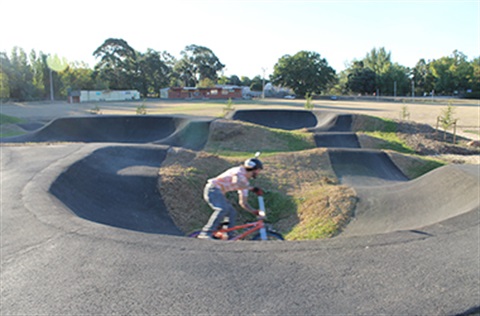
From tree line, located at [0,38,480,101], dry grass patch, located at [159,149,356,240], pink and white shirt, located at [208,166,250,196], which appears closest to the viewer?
pink and white shirt, located at [208,166,250,196]

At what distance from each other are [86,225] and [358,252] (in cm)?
339

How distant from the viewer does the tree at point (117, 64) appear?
285 ft

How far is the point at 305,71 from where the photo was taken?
77250 millimetres

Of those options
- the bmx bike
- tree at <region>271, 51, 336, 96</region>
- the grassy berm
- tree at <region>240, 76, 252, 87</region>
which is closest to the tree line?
tree at <region>271, 51, 336, 96</region>

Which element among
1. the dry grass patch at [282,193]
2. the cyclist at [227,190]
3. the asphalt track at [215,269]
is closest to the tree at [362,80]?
the dry grass patch at [282,193]

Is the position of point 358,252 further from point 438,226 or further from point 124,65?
point 124,65

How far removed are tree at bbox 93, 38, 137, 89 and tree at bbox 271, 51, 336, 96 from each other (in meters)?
34.0

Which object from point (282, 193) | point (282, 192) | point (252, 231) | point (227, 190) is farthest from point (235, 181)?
point (282, 192)

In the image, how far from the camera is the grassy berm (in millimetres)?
8594

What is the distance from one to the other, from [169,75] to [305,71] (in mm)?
38531

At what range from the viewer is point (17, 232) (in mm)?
5039

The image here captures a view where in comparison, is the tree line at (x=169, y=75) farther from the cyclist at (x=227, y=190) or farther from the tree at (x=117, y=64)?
the cyclist at (x=227, y=190)

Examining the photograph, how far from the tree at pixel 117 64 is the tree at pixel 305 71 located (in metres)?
34.0

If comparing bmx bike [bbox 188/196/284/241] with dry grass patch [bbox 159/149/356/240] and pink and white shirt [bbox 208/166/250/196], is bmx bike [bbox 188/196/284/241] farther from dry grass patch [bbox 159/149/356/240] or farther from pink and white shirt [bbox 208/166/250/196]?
dry grass patch [bbox 159/149/356/240]
